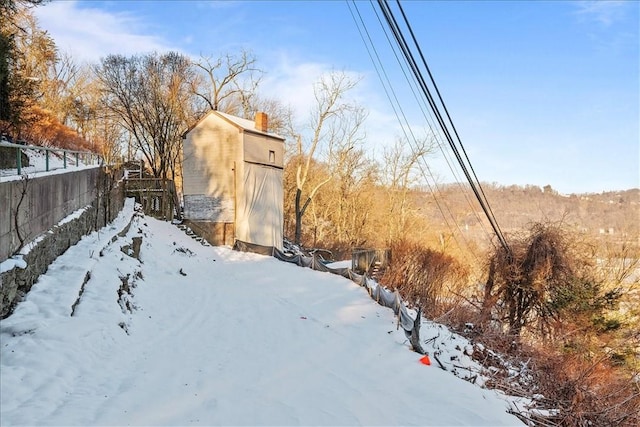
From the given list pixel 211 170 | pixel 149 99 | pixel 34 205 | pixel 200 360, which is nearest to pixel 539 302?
pixel 200 360

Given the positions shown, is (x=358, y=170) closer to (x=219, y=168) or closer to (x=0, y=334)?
(x=219, y=168)

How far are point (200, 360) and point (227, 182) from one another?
1598cm

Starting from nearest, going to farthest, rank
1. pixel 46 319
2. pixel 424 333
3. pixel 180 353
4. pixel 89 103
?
pixel 46 319
pixel 180 353
pixel 424 333
pixel 89 103

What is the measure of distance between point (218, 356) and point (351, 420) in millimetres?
2807

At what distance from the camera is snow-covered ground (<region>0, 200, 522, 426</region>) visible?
4.80 meters

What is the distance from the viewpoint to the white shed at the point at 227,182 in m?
21.6

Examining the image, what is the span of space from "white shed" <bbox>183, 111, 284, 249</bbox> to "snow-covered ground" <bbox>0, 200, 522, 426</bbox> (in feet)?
33.7

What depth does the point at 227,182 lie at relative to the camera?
2177 cm

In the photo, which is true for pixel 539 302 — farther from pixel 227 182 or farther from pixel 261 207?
pixel 227 182

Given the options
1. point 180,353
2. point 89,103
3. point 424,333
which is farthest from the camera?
point 89,103

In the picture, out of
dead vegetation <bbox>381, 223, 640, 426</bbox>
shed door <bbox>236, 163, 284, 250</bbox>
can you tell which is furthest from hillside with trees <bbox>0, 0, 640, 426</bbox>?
shed door <bbox>236, 163, 284, 250</bbox>

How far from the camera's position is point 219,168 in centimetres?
2198

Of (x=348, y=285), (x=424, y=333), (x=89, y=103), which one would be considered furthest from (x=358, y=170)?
(x=424, y=333)

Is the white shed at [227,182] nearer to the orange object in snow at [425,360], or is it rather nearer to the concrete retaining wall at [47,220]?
the concrete retaining wall at [47,220]
